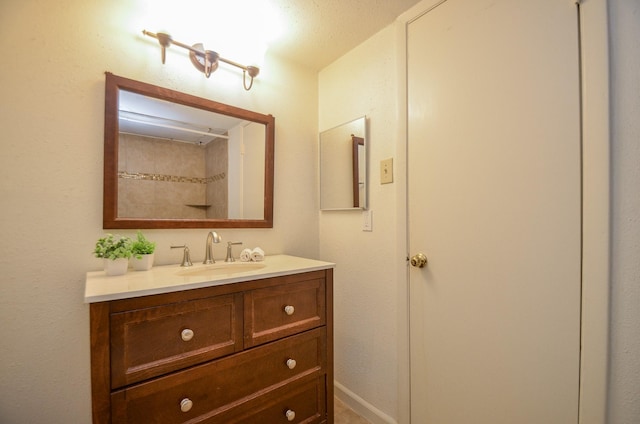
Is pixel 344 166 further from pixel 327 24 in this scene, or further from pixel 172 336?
pixel 172 336

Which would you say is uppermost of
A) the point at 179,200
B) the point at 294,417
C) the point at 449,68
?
the point at 449,68

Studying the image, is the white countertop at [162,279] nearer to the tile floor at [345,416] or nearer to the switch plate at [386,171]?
the switch plate at [386,171]

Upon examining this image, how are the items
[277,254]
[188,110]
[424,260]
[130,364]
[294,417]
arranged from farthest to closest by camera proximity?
1. [277,254]
2. [188,110]
3. [424,260]
4. [294,417]
5. [130,364]

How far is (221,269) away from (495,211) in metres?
1.26

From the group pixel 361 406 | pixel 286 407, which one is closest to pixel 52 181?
pixel 286 407

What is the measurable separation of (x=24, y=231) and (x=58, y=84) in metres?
0.60

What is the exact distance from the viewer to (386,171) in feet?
4.90

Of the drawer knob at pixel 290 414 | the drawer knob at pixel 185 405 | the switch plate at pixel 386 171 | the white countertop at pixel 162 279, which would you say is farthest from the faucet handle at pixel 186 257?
the switch plate at pixel 386 171

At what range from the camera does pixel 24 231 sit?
1.06 meters

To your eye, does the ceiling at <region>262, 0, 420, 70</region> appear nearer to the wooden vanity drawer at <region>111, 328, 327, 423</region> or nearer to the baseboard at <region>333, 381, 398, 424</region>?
the wooden vanity drawer at <region>111, 328, 327, 423</region>

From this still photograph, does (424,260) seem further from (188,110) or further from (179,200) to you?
(188,110)

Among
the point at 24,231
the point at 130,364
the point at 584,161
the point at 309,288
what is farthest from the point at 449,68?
the point at 24,231

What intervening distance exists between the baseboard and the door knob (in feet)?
2.73

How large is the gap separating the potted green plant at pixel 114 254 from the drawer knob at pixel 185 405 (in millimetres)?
545
